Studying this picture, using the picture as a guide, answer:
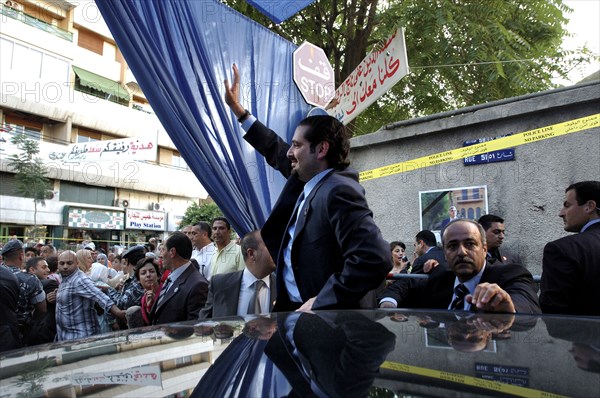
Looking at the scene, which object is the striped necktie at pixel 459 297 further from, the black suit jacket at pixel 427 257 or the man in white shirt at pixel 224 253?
the man in white shirt at pixel 224 253

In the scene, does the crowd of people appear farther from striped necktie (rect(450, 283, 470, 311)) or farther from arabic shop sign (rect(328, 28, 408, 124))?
arabic shop sign (rect(328, 28, 408, 124))

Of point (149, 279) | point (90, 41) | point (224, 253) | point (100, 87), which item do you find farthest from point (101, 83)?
point (149, 279)

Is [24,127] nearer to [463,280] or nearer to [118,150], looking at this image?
[118,150]

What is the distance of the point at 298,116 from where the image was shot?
384 centimetres

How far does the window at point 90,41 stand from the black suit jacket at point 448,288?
26958 mm

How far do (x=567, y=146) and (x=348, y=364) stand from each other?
3964mm

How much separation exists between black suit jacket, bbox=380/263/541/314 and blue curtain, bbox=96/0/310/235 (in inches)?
42.3

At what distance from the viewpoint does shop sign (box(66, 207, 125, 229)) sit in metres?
25.5

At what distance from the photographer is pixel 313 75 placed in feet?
13.1

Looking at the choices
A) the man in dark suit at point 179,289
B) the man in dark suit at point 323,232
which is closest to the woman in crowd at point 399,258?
the man in dark suit at point 179,289

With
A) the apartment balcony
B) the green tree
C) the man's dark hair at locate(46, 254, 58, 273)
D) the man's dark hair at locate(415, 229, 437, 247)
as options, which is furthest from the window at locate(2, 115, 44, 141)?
the man's dark hair at locate(415, 229, 437, 247)

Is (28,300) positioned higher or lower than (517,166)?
lower

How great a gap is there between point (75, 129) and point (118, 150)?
1159 cm

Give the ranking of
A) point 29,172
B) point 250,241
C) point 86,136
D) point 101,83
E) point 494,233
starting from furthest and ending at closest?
1. point 86,136
2. point 101,83
3. point 29,172
4. point 494,233
5. point 250,241
